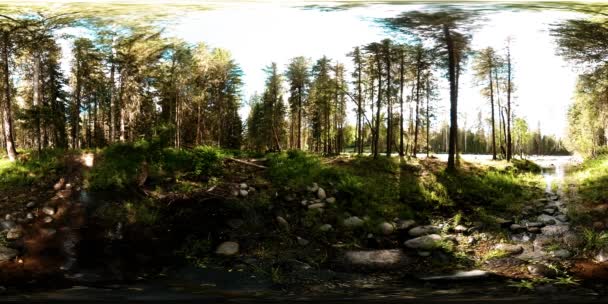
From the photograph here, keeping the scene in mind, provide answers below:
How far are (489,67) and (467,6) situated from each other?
0.34 meters

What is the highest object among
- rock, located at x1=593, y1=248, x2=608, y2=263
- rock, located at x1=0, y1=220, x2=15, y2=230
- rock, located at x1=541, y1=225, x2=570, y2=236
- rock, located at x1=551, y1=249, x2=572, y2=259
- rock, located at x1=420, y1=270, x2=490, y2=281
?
rock, located at x1=0, y1=220, x2=15, y2=230

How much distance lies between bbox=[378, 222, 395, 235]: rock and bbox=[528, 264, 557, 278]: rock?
59 centimetres

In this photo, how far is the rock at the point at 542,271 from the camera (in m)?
1.85

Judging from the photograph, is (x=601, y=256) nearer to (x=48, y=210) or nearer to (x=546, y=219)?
(x=546, y=219)

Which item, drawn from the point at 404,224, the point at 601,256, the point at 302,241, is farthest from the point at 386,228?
the point at 601,256

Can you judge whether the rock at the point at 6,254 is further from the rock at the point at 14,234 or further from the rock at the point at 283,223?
the rock at the point at 283,223

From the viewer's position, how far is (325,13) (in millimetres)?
2170

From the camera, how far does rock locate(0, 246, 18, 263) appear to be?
6.36ft

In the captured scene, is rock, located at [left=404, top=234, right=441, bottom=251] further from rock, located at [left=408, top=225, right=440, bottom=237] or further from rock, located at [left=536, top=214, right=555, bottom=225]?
rock, located at [left=536, top=214, right=555, bottom=225]

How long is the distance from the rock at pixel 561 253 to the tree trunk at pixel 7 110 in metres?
2.43

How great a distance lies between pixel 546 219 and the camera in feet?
6.40

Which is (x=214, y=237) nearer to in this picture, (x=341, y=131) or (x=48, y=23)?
(x=341, y=131)

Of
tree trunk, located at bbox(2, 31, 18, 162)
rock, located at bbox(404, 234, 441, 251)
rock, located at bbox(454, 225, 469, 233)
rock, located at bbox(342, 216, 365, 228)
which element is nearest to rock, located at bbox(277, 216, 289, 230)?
rock, located at bbox(342, 216, 365, 228)

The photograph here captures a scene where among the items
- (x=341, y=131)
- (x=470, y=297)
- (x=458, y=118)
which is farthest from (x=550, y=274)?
(x=341, y=131)
